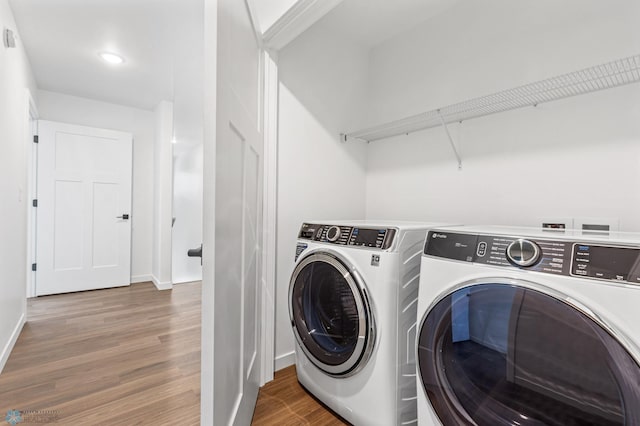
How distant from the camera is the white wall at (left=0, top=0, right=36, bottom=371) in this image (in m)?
1.84

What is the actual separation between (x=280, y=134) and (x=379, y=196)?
91cm

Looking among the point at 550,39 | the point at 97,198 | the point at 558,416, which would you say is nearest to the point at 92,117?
the point at 97,198

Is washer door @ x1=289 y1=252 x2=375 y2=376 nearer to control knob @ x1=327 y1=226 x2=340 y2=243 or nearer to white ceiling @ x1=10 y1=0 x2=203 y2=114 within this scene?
control knob @ x1=327 y1=226 x2=340 y2=243

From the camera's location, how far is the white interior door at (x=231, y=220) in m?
0.81

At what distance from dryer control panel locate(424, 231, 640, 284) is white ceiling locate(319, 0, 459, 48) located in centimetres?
161

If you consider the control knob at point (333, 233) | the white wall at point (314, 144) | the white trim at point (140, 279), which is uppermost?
the white wall at point (314, 144)

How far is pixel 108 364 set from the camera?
1865mm

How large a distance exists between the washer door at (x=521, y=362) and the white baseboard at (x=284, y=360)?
103 cm

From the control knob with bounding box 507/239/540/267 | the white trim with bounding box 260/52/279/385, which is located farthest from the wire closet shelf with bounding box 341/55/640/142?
the control knob with bounding box 507/239/540/267

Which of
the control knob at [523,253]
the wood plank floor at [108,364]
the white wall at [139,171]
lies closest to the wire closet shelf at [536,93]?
the control knob at [523,253]

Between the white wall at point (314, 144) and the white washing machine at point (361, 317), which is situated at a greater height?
the white wall at point (314, 144)

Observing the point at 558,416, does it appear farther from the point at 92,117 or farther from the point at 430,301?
the point at 92,117

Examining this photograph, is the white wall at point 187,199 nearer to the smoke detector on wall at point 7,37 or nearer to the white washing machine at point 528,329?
the smoke detector on wall at point 7,37

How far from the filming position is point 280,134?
178cm
